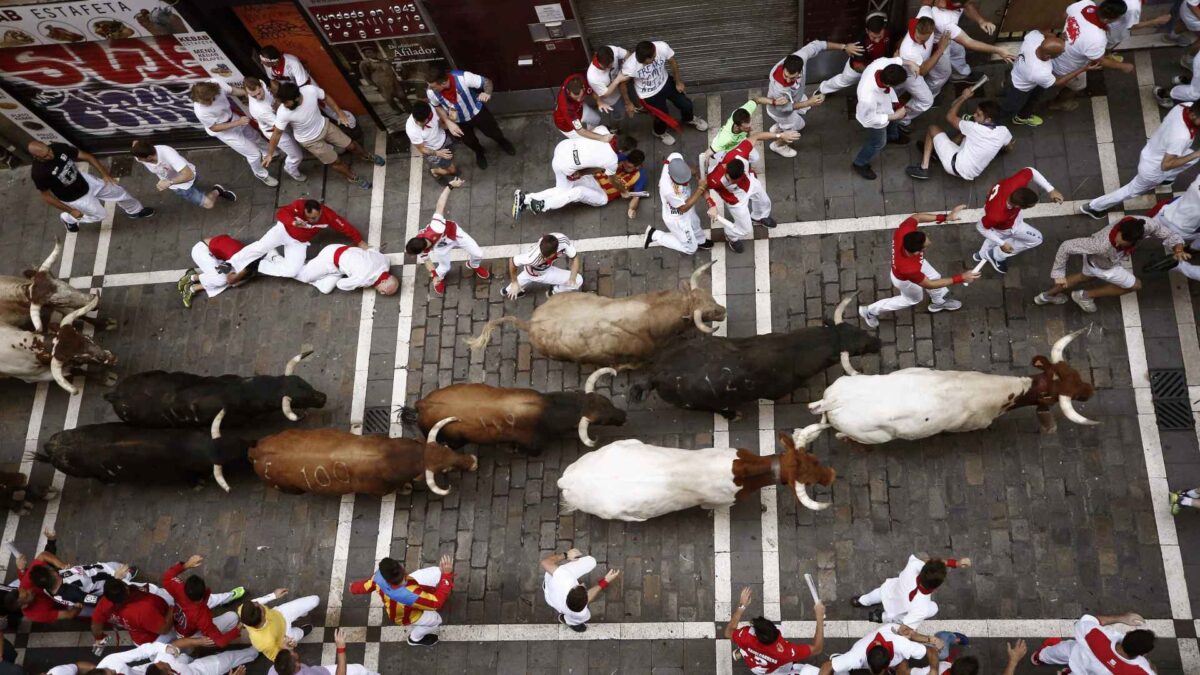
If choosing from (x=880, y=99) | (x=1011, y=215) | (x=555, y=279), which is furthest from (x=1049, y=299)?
(x=555, y=279)

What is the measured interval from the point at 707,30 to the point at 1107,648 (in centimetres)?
951

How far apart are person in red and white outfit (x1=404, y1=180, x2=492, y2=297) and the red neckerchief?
8647mm

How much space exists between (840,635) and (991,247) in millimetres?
5386

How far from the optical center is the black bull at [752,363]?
1015 cm

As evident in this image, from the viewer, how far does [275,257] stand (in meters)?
12.8

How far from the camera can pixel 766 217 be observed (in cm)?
1180

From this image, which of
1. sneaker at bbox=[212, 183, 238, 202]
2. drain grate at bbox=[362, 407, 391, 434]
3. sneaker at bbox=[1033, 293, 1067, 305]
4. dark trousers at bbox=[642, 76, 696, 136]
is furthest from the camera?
sneaker at bbox=[212, 183, 238, 202]

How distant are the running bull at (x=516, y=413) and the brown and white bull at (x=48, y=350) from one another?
213 inches

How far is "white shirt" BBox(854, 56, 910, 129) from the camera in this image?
11.0 m

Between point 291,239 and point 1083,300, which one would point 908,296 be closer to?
point 1083,300

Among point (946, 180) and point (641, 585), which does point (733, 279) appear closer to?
point (946, 180)

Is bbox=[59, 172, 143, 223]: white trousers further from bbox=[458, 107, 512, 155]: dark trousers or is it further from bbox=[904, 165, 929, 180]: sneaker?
bbox=[904, 165, 929, 180]: sneaker

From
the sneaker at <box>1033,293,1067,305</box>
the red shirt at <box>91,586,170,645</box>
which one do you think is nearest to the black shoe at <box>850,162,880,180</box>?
the sneaker at <box>1033,293,1067,305</box>

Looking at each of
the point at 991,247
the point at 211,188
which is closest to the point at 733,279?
the point at 991,247
